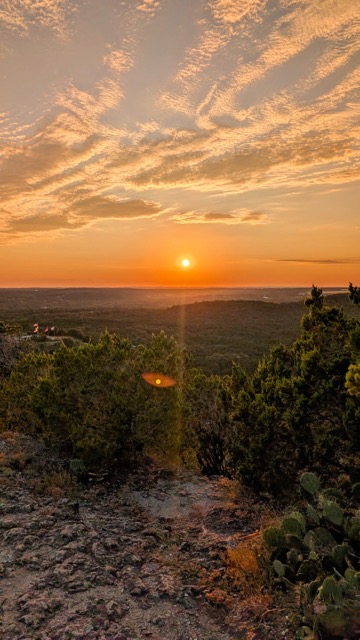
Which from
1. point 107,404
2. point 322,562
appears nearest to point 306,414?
point 322,562

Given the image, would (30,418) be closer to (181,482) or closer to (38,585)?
(181,482)

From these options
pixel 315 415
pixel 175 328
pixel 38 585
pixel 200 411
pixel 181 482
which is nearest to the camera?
pixel 38 585

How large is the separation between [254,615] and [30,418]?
10.6 metres

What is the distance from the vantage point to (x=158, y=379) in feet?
45.8

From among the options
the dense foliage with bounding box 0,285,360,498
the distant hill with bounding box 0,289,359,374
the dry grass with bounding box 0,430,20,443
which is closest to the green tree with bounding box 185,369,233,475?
the dense foliage with bounding box 0,285,360,498

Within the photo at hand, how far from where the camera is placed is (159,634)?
21.5ft

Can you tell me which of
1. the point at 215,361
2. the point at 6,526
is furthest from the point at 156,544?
the point at 215,361

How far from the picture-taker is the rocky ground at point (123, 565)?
21.8 ft

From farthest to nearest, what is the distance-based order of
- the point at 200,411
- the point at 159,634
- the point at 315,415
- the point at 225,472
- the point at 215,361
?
the point at 215,361
the point at 200,411
the point at 225,472
the point at 315,415
the point at 159,634

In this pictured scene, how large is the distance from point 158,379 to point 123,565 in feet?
20.5

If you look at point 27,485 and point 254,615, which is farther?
point 27,485

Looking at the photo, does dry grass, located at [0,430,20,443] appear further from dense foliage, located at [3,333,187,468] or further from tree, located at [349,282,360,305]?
tree, located at [349,282,360,305]

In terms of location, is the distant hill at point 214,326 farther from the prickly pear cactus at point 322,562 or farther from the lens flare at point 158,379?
the prickly pear cactus at point 322,562

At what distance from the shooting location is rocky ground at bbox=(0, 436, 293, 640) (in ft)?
21.8
